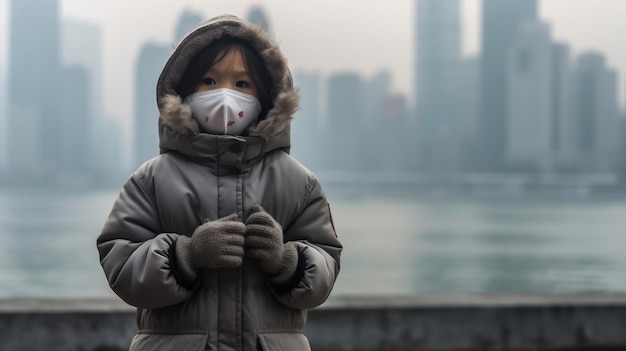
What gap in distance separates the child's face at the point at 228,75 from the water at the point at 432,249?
2832 millimetres

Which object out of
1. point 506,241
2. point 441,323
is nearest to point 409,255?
point 506,241

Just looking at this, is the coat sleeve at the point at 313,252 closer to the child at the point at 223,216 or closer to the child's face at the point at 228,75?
the child at the point at 223,216

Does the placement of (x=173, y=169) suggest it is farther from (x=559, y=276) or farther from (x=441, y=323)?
(x=559, y=276)

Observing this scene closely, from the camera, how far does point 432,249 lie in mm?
35312

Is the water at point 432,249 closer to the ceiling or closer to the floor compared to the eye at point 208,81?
closer to the floor

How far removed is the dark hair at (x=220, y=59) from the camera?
1.87 meters

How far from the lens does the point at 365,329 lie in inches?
149

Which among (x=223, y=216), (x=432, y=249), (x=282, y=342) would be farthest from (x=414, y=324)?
(x=432, y=249)

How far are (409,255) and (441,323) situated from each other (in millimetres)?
25733

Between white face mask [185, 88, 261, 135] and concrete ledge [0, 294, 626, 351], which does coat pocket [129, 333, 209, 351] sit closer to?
white face mask [185, 88, 261, 135]

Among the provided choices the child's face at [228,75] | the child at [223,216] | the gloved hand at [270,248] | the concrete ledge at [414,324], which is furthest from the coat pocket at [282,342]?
the concrete ledge at [414,324]

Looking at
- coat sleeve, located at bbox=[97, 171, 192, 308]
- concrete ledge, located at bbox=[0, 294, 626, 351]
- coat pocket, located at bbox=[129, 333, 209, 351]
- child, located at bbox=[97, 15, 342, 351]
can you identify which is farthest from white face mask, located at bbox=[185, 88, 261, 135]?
concrete ledge, located at bbox=[0, 294, 626, 351]

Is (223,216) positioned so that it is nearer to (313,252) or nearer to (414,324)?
(313,252)

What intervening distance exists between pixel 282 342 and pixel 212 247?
0.29 m
